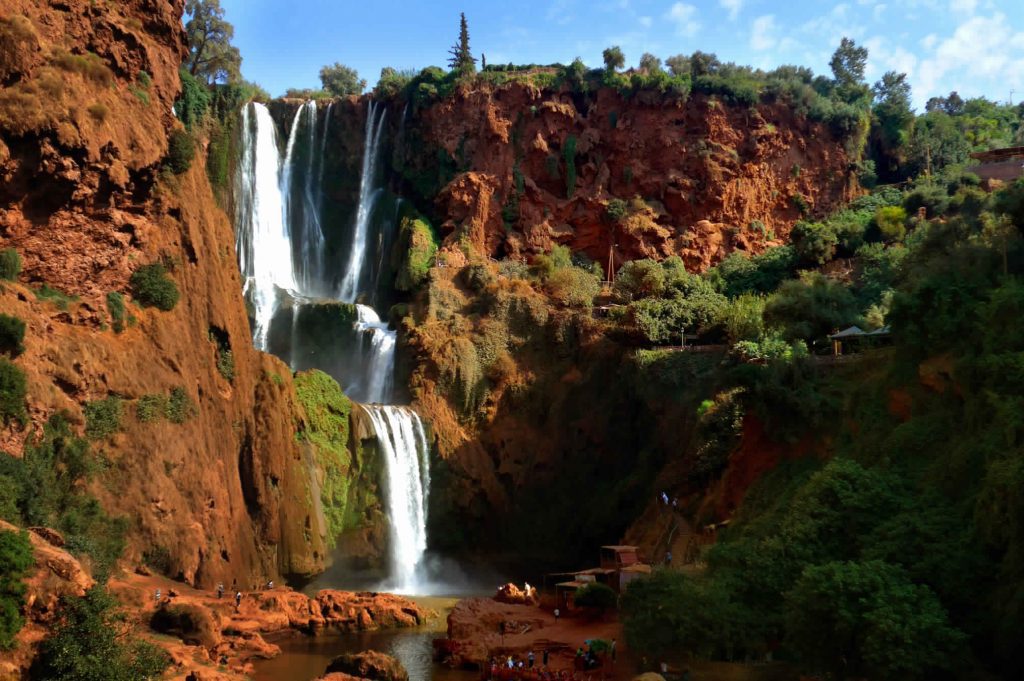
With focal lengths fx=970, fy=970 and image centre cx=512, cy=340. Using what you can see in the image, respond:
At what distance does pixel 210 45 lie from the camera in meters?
69.9

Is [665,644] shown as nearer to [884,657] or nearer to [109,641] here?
[884,657]

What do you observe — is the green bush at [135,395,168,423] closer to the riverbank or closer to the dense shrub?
the riverbank

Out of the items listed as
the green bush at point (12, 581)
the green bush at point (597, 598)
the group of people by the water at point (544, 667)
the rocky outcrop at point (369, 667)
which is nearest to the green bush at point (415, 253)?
the green bush at point (597, 598)

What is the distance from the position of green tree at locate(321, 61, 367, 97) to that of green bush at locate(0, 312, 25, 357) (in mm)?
70734

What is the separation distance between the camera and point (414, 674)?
2916 centimetres

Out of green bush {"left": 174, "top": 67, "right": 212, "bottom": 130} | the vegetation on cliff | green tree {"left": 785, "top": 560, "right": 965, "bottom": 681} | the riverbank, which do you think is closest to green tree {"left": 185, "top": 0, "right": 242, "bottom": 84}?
green bush {"left": 174, "top": 67, "right": 212, "bottom": 130}

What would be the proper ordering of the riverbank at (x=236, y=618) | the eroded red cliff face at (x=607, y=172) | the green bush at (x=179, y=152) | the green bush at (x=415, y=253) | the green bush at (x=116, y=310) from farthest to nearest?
the eroded red cliff face at (x=607, y=172), the green bush at (x=415, y=253), the green bush at (x=179, y=152), the green bush at (x=116, y=310), the riverbank at (x=236, y=618)

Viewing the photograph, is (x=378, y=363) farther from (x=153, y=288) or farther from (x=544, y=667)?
(x=544, y=667)

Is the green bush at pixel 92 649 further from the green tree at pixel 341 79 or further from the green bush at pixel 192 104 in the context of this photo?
the green tree at pixel 341 79

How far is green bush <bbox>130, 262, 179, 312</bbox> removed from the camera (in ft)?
119

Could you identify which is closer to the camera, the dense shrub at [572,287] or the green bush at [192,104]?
the dense shrub at [572,287]

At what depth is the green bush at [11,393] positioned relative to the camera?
29.0 metres

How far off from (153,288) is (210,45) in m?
39.6

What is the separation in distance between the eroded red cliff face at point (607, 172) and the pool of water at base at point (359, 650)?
30395mm
